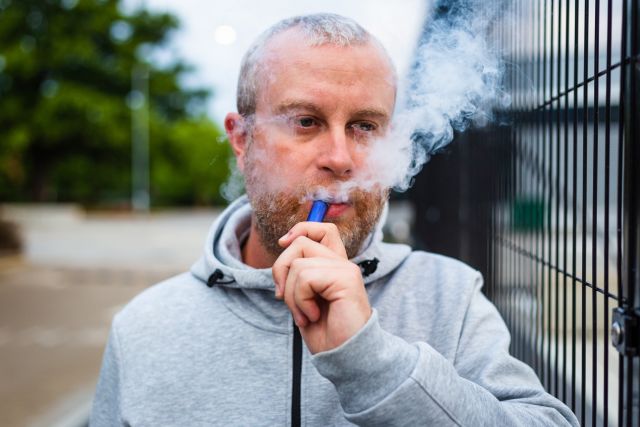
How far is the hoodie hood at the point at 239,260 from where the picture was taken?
171 cm

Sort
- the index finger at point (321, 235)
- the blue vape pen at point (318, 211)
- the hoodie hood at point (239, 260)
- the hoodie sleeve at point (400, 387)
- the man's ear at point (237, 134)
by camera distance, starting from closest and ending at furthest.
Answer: the hoodie sleeve at point (400, 387), the index finger at point (321, 235), the blue vape pen at point (318, 211), the hoodie hood at point (239, 260), the man's ear at point (237, 134)

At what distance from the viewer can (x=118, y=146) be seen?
2733 centimetres

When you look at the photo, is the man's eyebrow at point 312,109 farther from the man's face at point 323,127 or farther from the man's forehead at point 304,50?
the man's forehead at point 304,50

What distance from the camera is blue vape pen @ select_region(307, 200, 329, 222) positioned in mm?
1455

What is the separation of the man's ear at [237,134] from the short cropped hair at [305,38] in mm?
35

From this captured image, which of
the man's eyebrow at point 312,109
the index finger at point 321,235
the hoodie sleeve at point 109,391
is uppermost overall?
the man's eyebrow at point 312,109

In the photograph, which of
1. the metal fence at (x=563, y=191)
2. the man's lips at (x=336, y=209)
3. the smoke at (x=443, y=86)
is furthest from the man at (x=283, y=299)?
the metal fence at (x=563, y=191)

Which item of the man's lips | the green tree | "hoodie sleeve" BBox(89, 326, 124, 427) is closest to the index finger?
the man's lips

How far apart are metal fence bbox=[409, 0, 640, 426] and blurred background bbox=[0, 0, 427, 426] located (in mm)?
451

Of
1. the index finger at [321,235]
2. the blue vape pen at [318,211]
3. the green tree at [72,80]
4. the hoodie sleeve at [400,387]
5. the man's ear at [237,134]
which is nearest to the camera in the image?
the hoodie sleeve at [400,387]

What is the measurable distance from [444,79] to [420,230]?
4.78 metres

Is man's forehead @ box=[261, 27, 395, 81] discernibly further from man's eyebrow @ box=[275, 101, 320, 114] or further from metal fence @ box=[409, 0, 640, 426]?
metal fence @ box=[409, 0, 640, 426]

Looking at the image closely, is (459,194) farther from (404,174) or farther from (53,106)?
(53,106)

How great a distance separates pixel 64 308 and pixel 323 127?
26.2 ft
